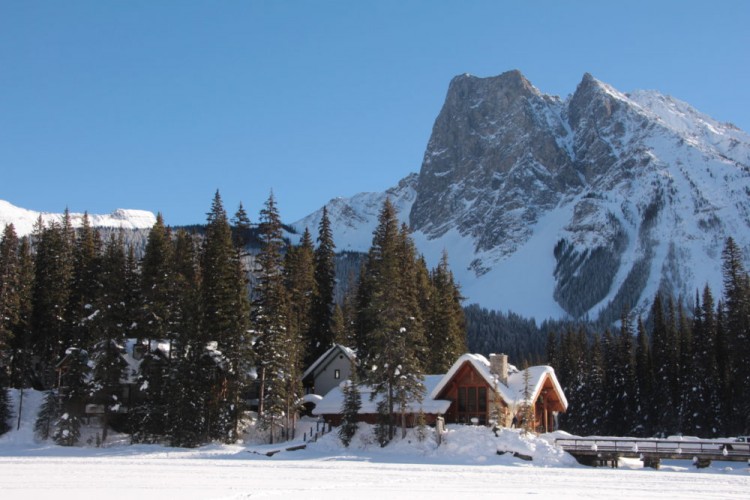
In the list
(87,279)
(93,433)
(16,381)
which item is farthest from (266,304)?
(16,381)

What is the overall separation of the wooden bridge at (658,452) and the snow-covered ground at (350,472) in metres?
0.94

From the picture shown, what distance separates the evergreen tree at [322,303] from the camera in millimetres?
69812

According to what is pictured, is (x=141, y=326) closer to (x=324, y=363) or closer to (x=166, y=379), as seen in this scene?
(x=166, y=379)

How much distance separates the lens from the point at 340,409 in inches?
2180

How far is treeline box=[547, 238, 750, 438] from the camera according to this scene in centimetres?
7431

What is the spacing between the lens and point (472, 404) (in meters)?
51.6

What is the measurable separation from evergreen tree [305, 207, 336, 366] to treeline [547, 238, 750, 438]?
3812 cm

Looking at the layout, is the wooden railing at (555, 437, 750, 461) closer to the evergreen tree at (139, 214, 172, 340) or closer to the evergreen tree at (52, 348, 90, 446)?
the evergreen tree at (139, 214, 172, 340)

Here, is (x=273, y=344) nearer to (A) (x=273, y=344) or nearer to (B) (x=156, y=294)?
(A) (x=273, y=344)

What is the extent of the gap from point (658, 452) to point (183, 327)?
30.5m

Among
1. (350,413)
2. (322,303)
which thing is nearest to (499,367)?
(350,413)

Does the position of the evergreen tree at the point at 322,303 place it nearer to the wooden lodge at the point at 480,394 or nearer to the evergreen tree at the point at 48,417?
the wooden lodge at the point at 480,394

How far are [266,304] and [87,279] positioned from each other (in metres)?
19.8

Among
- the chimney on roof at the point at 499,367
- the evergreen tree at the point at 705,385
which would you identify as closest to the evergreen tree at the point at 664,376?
the evergreen tree at the point at 705,385
